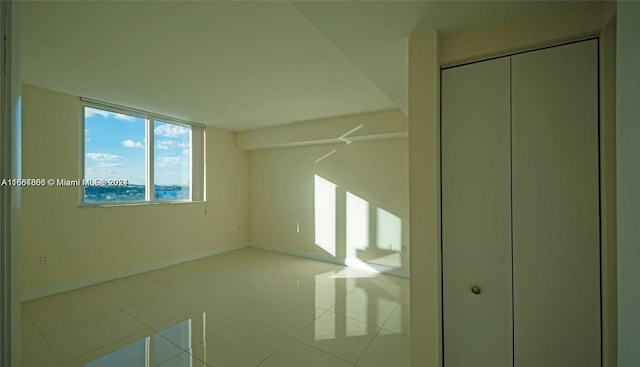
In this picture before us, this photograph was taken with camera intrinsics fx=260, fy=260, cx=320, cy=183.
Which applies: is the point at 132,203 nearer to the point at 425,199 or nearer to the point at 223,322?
the point at 223,322

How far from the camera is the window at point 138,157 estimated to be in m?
3.70

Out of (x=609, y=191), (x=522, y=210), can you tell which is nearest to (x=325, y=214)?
(x=522, y=210)

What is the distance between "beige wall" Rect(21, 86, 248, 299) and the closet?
439 cm

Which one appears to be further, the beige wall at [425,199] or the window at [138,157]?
the window at [138,157]

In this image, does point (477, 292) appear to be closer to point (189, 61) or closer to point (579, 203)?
point (579, 203)

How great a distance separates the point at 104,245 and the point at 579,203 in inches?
202

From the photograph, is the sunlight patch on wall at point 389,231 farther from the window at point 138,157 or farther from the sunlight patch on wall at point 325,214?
the window at point 138,157

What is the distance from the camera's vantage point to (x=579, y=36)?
141 cm

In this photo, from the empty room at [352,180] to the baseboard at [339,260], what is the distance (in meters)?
0.04

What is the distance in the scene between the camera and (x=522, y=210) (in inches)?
60.1

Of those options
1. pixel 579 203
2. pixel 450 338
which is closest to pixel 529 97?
pixel 579 203

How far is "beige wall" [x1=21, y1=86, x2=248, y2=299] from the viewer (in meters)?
3.12

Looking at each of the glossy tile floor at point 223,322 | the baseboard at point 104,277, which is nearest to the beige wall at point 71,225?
the baseboard at point 104,277

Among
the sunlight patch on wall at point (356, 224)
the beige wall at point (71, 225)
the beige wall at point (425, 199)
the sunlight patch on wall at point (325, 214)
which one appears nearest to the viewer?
the beige wall at point (425, 199)
